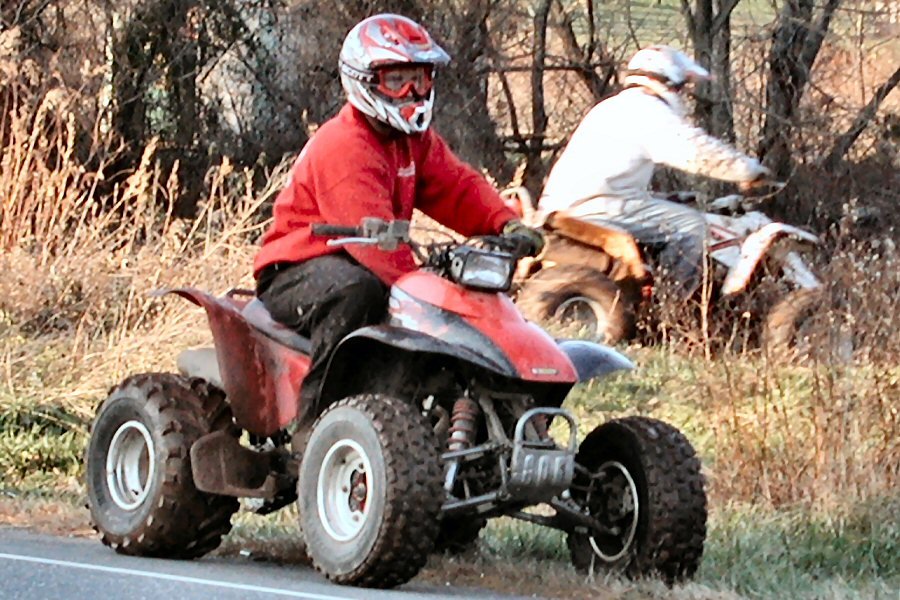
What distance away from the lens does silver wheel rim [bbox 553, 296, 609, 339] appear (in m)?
14.3

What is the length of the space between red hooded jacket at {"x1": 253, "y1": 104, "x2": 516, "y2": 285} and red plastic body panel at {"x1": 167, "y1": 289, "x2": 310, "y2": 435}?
0.25m

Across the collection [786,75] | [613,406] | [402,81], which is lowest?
[613,406]

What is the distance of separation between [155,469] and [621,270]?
604cm

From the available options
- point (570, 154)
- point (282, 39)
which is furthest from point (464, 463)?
point (282, 39)

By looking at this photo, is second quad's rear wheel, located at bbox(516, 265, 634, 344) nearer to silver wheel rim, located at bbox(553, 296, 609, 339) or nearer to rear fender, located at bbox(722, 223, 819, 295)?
silver wheel rim, located at bbox(553, 296, 609, 339)

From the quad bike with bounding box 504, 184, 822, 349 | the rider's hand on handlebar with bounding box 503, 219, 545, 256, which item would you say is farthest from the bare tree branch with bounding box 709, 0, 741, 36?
the rider's hand on handlebar with bounding box 503, 219, 545, 256

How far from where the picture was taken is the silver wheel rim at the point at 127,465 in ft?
29.7

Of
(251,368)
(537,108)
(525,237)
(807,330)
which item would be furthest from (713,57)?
(251,368)

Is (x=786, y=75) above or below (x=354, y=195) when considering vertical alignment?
above

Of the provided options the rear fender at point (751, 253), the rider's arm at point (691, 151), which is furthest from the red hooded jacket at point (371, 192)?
the rear fender at point (751, 253)

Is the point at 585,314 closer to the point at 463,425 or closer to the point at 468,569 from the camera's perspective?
the point at 468,569

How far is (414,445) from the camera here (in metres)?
7.57

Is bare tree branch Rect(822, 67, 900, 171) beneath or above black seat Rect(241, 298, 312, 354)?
above

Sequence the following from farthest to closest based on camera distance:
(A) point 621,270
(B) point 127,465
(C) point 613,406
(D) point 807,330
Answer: (A) point 621,270 → (C) point 613,406 → (D) point 807,330 → (B) point 127,465
